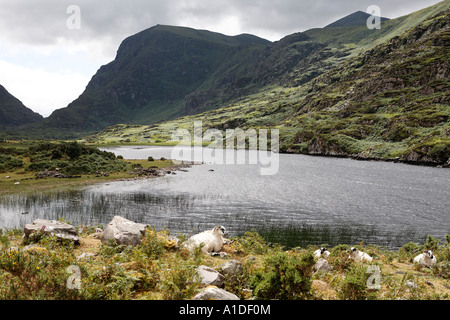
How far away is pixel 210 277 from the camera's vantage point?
10.5 m

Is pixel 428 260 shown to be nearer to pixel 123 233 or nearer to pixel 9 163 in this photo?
pixel 123 233

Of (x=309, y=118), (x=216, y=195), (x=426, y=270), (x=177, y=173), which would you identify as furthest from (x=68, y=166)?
(x=309, y=118)

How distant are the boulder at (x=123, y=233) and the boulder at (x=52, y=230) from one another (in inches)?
81.8

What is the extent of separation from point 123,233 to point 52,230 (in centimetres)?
455

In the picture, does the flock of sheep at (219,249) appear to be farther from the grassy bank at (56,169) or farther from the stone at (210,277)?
the grassy bank at (56,169)

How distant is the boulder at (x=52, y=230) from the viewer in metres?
15.5

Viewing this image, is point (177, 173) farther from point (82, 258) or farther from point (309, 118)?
point (309, 118)

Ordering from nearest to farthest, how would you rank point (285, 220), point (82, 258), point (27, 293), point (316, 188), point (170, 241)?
point (27, 293) < point (82, 258) < point (170, 241) < point (285, 220) < point (316, 188)

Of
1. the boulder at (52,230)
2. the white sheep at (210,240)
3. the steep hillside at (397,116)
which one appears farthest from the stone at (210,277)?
the steep hillside at (397,116)

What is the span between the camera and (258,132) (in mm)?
198625

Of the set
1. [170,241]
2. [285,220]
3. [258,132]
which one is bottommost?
[285,220]

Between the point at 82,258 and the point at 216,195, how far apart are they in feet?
119

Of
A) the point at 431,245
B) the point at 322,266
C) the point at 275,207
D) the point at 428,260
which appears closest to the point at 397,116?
the point at 275,207

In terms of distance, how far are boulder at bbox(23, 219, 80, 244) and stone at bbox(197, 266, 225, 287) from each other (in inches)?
375
